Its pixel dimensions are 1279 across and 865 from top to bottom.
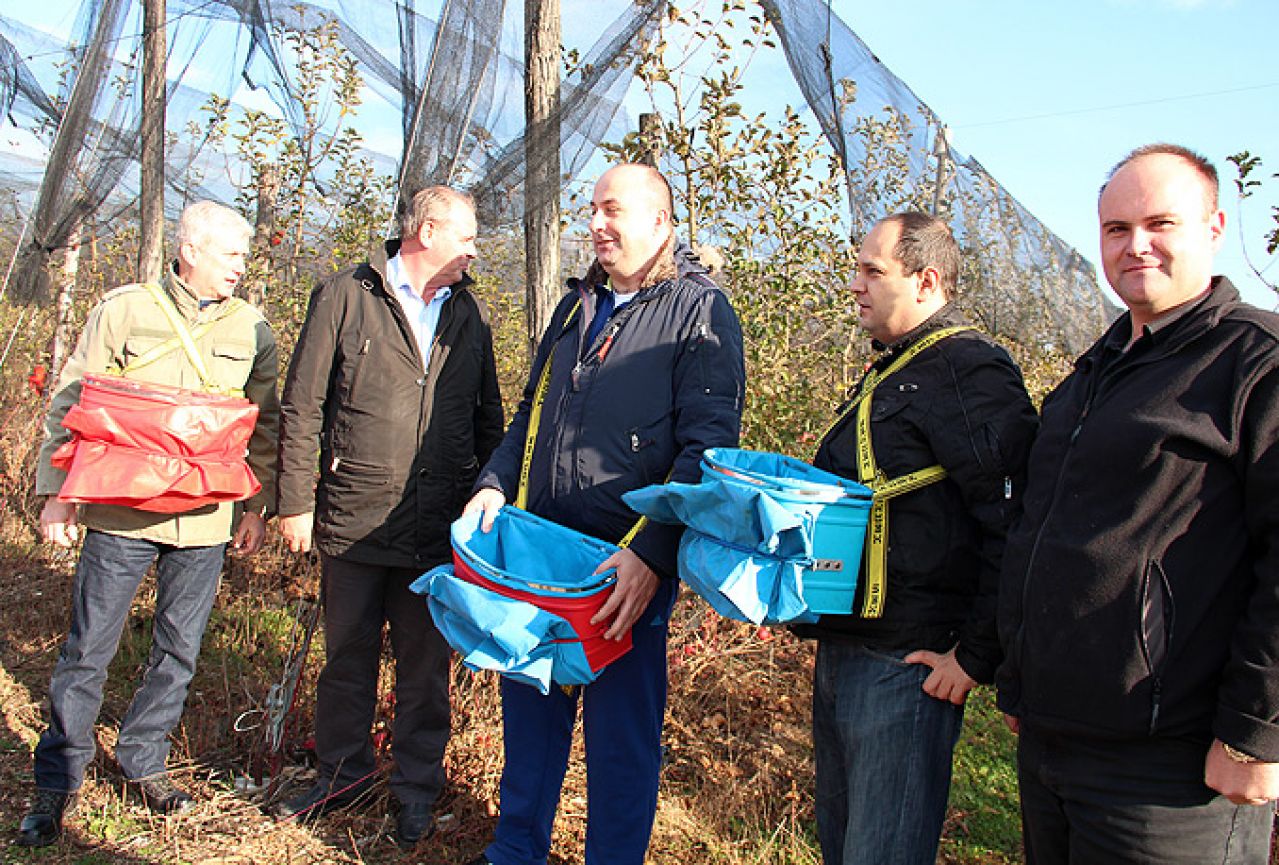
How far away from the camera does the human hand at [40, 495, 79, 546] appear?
10.5 feet

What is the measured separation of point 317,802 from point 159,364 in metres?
1.63

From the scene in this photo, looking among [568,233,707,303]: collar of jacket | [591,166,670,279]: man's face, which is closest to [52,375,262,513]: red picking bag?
[568,233,707,303]: collar of jacket

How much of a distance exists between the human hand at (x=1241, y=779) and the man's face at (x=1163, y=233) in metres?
0.82

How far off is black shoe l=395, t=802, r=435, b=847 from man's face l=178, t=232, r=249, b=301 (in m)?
1.94

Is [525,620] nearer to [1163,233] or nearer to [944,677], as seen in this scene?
[944,677]

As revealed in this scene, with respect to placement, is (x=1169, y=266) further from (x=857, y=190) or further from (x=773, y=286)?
(x=857, y=190)

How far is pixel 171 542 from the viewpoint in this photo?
10.7 feet

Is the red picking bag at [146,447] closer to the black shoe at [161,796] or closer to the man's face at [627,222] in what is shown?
the black shoe at [161,796]

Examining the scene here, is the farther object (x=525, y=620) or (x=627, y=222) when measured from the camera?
(x=627, y=222)

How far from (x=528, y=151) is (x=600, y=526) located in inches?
92.6

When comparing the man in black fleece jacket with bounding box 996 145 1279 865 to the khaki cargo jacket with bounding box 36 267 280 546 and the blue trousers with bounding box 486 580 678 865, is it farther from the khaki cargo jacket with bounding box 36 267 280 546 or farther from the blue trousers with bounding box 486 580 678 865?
the khaki cargo jacket with bounding box 36 267 280 546

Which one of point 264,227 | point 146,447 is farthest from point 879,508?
point 264,227

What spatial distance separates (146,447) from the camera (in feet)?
10.0

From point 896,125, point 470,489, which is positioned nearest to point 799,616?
point 470,489
